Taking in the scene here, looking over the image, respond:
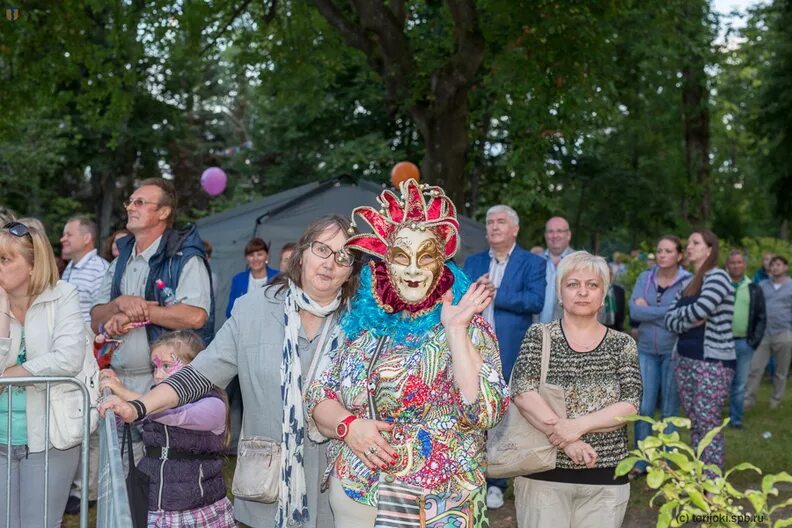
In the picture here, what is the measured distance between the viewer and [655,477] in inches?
96.7

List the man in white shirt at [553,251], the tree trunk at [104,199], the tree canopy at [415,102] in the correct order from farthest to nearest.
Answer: the tree trunk at [104,199], the tree canopy at [415,102], the man in white shirt at [553,251]

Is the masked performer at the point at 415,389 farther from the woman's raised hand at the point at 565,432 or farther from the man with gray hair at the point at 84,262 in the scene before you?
the man with gray hair at the point at 84,262

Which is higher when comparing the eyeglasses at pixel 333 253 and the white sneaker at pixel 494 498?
the eyeglasses at pixel 333 253

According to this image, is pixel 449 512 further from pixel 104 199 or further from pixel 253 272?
pixel 104 199

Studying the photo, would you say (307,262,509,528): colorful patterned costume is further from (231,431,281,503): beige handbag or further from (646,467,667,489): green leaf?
(646,467,667,489): green leaf

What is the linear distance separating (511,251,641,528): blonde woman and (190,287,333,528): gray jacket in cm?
100

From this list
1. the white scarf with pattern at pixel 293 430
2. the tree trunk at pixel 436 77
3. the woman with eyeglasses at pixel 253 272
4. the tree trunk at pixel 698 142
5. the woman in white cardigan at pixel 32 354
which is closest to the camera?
the white scarf with pattern at pixel 293 430

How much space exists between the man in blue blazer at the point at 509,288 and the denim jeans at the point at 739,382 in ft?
15.4

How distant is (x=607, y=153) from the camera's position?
29797 mm

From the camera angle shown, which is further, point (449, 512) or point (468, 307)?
point (449, 512)

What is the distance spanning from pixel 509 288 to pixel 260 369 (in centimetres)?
362

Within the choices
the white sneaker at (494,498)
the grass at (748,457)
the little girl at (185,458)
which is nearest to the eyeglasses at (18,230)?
the little girl at (185,458)

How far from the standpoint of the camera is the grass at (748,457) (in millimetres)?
7371

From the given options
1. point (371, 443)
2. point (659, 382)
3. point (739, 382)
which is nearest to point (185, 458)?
point (371, 443)
